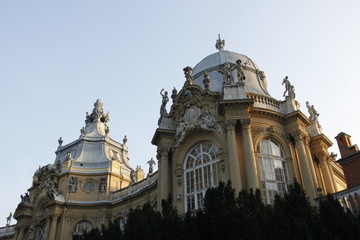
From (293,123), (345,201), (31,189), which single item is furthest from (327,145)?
(31,189)

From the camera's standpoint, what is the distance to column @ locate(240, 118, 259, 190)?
20.5 meters

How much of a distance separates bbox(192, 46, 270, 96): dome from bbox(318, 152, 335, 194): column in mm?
5534

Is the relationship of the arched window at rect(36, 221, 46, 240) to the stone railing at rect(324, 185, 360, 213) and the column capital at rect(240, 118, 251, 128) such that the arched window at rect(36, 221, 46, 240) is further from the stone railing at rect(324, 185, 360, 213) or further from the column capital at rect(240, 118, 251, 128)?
the stone railing at rect(324, 185, 360, 213)

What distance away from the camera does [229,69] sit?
25250mm

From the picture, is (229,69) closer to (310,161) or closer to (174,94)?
(174,94)

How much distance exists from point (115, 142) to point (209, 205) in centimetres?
3282

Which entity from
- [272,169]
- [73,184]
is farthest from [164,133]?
[73,184]

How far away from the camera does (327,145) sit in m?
25.7

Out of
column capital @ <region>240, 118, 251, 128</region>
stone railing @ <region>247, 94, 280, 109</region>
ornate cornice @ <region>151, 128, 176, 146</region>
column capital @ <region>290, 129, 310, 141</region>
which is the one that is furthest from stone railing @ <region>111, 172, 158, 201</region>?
column capital @ <region>290, 129, 310, 141</region>

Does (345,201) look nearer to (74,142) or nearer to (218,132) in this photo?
(218,132)

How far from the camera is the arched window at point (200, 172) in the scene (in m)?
22.4

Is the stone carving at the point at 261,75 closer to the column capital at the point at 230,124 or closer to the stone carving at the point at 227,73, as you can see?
the stone carving at the point at 227,73

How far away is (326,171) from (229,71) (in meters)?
8.91

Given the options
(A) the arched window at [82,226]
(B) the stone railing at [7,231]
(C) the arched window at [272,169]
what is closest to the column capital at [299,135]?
(C) the arched window at [272,169]
